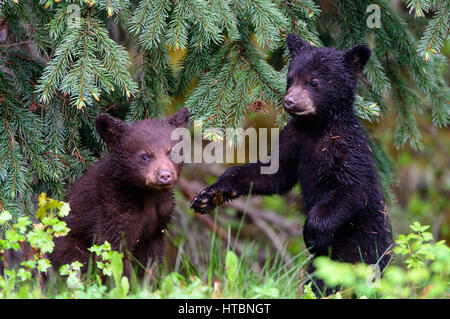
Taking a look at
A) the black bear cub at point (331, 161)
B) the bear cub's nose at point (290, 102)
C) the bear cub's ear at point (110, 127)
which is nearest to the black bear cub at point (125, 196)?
the bear cub's ear at point (110, 127)

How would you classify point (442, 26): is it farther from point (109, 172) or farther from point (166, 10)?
point (109, 172)

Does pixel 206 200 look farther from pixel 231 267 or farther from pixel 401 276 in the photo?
pixel 401 276

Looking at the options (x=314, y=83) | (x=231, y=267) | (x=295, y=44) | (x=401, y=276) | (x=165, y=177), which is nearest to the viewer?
(x=401, y=276)

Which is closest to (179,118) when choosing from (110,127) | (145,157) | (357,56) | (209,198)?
(145,157)

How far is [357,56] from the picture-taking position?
441cm

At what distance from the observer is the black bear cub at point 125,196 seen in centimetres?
432

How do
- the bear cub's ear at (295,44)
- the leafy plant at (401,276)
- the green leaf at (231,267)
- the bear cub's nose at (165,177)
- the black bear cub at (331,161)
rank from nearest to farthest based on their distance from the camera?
the leafy plant at (401,276), the green leaf at (231,267), the bear cub's nose at (165,177), the black bear cub at (331,161), the bear cub's ear at (295,44)

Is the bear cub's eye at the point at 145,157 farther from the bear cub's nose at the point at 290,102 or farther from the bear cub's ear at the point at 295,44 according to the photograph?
the bear cub's ear at the point at 295,44

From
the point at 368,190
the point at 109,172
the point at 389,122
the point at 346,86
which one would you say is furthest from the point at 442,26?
the point at 389,122

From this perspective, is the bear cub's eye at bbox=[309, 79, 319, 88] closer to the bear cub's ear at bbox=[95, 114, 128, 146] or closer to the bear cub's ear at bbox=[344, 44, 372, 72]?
the bear cub's ear at bbox=[344, 44, 372, 72]

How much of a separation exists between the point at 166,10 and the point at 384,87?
191 cm

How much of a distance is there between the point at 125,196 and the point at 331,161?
1473 mm

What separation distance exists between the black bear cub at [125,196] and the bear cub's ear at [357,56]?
1223 mm

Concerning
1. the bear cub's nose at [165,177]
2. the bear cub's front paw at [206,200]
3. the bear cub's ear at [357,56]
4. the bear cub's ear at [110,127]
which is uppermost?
the bear cub's ear at [357,56]
